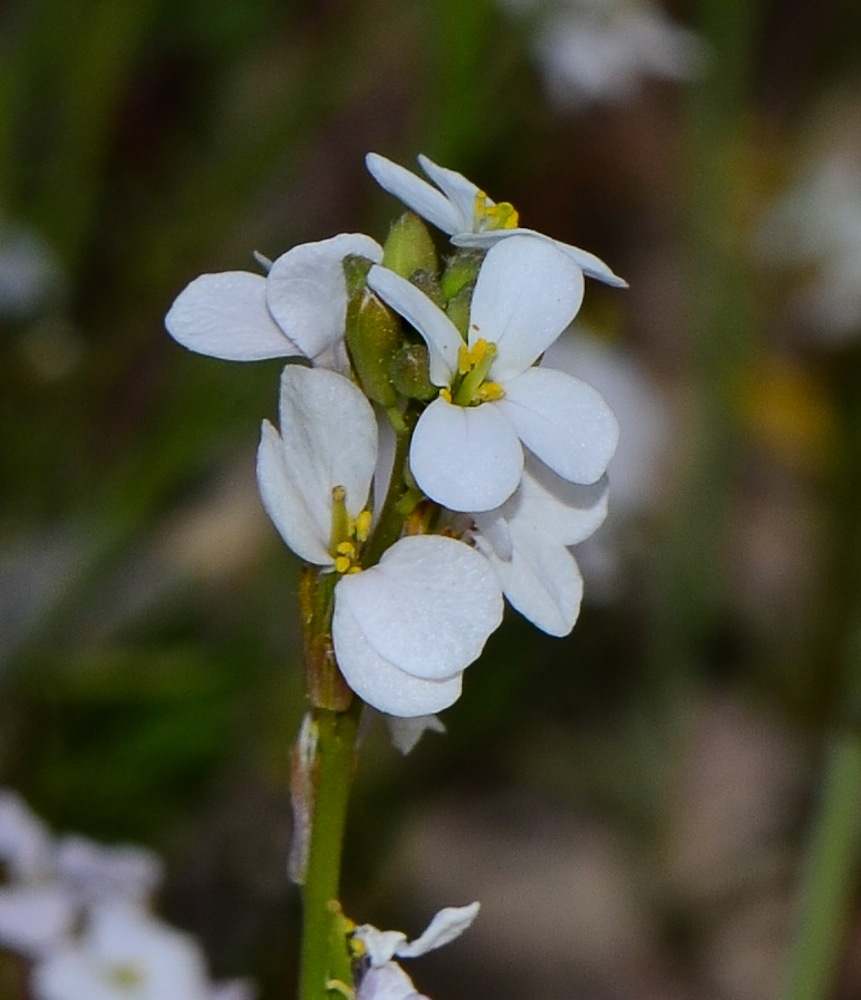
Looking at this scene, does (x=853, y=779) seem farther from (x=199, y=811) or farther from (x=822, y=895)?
(x=199, y=811)

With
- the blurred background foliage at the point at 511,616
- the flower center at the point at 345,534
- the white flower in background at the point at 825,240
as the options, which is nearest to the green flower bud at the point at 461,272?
the flower center at the point at 345,534

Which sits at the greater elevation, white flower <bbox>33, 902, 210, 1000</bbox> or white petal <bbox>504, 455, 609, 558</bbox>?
white petal <bbox>504, 455, 609, 558</bbox>

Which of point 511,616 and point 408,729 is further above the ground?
point 511,616

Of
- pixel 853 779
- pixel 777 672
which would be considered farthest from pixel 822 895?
pixel 777 672

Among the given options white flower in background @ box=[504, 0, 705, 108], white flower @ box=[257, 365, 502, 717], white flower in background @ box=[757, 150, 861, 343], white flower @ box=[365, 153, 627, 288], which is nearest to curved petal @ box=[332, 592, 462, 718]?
white flower @ box=[257, 365, 502, 717]

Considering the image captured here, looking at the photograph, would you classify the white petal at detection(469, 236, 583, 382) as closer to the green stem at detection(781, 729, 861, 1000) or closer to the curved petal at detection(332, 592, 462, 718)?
the curved petal at detection(332, 592, 462, 718)

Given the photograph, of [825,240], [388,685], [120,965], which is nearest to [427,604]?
[388,685]

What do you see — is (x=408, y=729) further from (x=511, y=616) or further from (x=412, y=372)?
(x=511, y=616)

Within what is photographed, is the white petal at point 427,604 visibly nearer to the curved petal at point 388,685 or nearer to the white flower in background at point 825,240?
the curved petal at point 388,685
